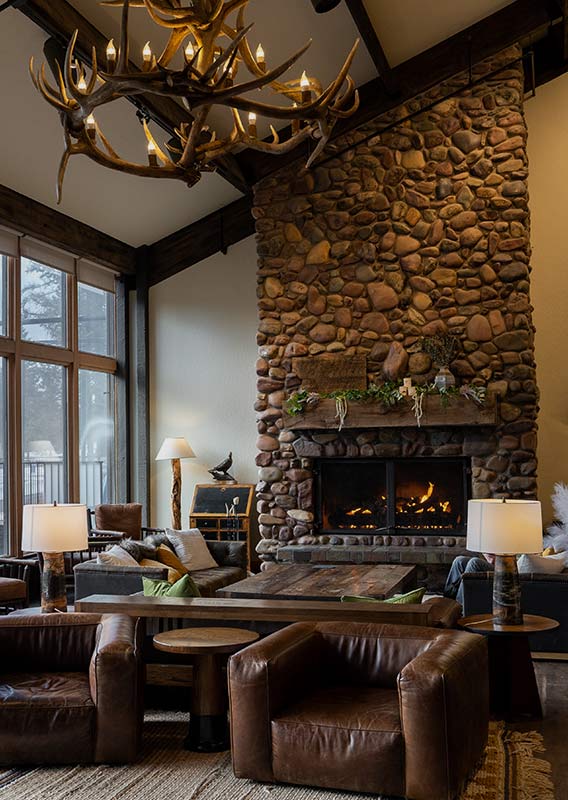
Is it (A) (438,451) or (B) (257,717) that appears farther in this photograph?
(A) (438,451)

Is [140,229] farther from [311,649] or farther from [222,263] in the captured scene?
[311,649]

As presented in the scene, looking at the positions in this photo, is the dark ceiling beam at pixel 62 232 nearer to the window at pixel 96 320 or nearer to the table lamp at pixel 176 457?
the window at pixel 96 320

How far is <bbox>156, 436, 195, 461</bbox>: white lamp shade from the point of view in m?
9.66

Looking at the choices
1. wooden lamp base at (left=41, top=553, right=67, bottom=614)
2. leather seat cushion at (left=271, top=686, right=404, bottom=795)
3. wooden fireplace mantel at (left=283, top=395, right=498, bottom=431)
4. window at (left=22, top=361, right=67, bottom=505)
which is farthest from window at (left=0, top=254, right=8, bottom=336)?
leather seat cushion at (left=271, top=686, right=404, bottom=795)

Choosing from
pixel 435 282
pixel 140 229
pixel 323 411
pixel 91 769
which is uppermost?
pixel 140 229

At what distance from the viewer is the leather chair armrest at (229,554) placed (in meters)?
7.89

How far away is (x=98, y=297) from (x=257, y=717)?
286 inches

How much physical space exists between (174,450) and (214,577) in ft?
8.94

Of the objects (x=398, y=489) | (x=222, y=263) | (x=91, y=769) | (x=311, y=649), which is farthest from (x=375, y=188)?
(x=91, y=769)

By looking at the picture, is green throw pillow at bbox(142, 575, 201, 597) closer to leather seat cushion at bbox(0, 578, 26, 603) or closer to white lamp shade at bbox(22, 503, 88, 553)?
white lamp shade at bbox(22, 503, 88, 553)

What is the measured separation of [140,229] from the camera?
396 inches

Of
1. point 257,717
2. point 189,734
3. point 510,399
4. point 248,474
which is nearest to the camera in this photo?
point 257,717

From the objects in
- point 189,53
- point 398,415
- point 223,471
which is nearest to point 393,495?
point 398,415

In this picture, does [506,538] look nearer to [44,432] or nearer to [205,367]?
[44,432]
